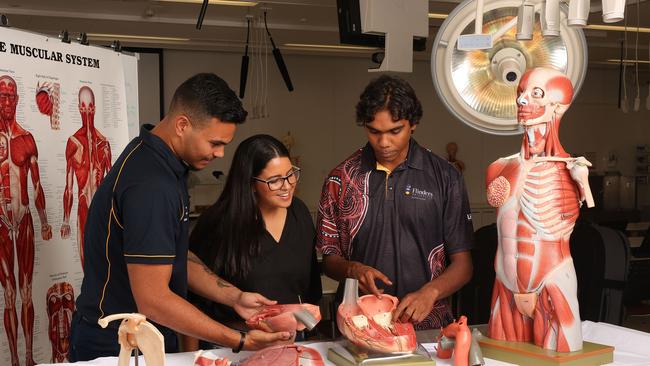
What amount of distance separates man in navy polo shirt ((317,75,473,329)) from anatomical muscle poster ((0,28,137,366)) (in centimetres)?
127

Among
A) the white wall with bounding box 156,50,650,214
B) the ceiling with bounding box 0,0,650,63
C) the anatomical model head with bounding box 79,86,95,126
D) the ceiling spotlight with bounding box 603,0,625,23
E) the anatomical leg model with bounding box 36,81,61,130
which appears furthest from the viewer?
the white wall with bounding box 156,50,650,214

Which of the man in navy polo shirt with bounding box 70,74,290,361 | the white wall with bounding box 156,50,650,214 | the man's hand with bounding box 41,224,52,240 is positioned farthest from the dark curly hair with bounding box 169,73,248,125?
the white wall with bounding box 156,50,650,214

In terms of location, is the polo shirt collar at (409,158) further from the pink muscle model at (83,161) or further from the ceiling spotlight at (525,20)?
the pink muscle model at (83,161)

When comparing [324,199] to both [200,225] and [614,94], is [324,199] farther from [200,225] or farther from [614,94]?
[614,94]

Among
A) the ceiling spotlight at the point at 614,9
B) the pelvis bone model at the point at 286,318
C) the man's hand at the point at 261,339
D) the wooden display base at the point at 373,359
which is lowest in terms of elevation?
the wooden display base at the point at 373,359

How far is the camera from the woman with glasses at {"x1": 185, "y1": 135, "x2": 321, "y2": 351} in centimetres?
262

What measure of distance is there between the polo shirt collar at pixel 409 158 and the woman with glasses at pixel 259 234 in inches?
11.0

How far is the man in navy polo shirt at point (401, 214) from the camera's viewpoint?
268cm

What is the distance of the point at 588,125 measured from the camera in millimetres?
12062

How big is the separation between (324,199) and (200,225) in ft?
1.47

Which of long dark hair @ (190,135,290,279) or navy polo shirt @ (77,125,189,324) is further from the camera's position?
long dark hair @ (190,135,290,279)

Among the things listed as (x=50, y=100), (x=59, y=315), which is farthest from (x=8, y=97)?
(x=59, y=315)

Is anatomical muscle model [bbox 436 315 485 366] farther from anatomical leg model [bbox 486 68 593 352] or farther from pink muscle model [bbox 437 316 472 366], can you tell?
anatomical leg model [bbox 486 68 593 352]

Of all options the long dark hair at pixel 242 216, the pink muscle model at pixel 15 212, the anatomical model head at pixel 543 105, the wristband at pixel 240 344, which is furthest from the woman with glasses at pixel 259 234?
the pink muscle model at pixel 15 212
